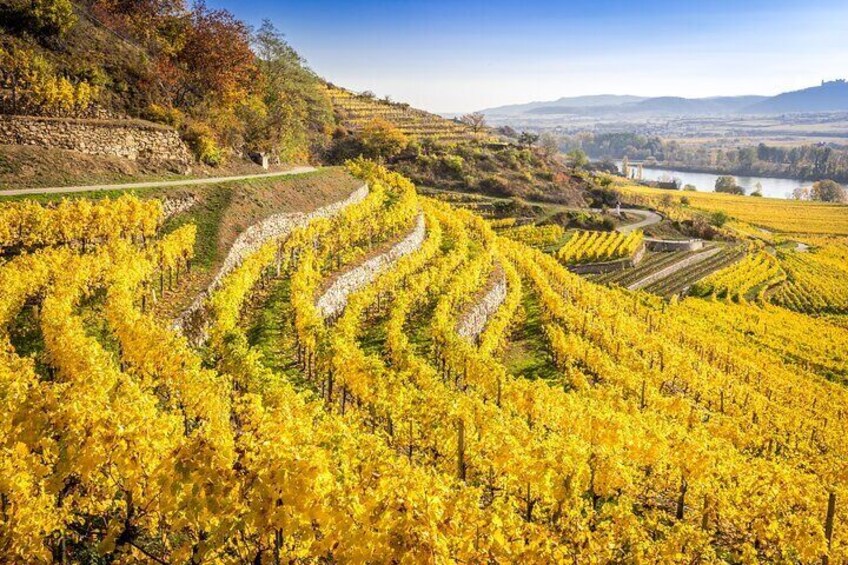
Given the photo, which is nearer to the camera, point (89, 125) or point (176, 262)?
point (176, 262)

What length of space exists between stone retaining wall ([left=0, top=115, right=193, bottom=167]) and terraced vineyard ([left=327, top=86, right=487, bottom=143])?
78785 millimetres

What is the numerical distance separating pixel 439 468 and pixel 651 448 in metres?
8.14

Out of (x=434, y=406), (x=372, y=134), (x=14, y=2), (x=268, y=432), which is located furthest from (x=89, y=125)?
(x=372, y=134)

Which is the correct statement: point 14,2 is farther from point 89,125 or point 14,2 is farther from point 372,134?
point 372,134

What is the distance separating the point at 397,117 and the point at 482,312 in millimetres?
102478

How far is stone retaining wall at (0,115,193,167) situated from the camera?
32312mm

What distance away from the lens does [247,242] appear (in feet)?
114

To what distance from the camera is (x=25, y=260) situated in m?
22.9

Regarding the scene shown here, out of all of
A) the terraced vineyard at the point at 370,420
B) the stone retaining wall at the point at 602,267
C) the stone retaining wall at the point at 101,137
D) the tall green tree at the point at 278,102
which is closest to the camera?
the terraced vineyard at the point at 370,420

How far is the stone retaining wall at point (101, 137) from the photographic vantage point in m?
32.3

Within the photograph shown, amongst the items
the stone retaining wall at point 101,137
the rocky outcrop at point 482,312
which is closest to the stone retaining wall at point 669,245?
the rocky outcrop at point 482,312

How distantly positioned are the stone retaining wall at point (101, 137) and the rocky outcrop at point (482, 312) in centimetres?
2129

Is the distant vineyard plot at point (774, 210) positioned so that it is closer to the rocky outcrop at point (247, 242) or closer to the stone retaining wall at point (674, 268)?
the stone retaining wall at point (674, 268)

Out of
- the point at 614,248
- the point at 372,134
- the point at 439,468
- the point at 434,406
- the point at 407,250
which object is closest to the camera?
the point at 439,468
